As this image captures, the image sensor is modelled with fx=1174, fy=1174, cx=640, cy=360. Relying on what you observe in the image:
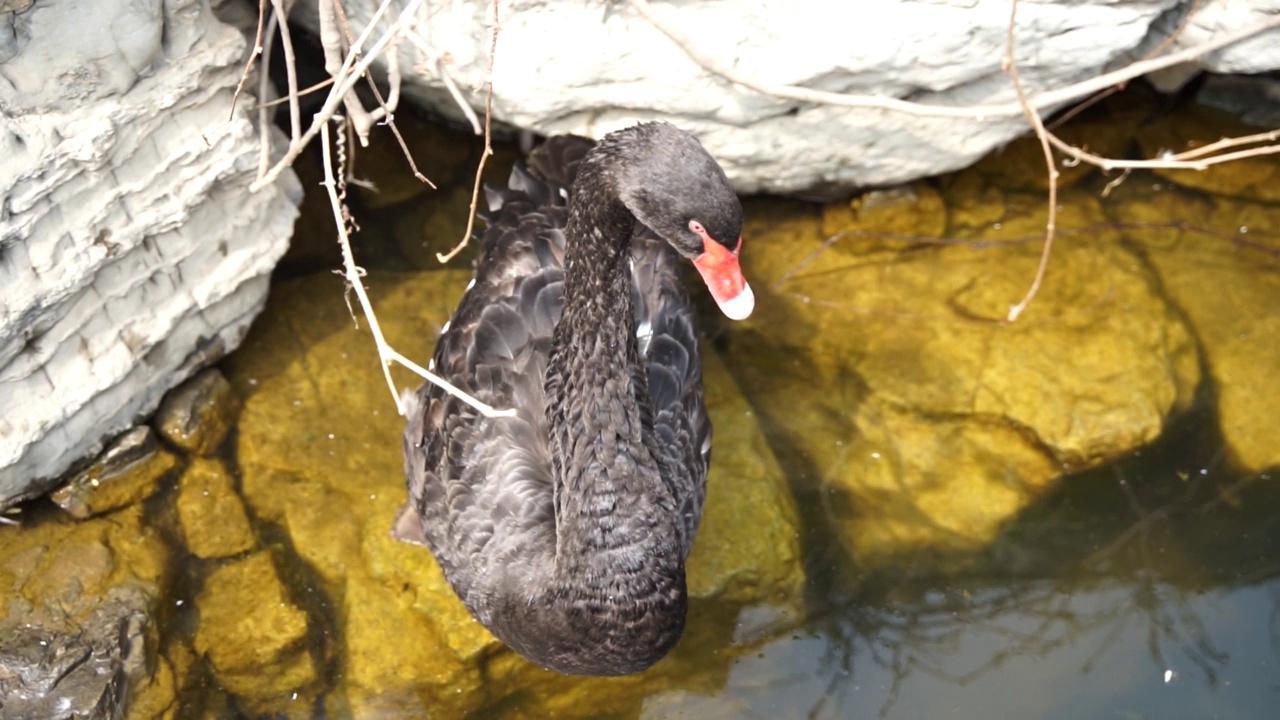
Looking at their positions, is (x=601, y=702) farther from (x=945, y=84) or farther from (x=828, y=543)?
(x=945, y=84)

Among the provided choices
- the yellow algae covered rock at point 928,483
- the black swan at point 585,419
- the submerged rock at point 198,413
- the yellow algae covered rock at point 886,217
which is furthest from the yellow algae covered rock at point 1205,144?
the submerged rock at point 198,413

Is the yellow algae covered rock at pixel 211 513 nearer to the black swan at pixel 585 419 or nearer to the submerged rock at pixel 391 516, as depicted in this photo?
the submerged rock at pixel 391 516

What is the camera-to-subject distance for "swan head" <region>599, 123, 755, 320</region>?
2172 millimetres

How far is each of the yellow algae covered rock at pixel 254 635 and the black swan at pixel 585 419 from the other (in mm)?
374

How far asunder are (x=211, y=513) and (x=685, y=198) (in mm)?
1738

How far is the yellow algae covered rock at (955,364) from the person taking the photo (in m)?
3.33

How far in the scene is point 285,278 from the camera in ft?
12.0

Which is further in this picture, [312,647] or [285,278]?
[285,278]

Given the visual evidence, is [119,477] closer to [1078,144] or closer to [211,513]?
[211,513]

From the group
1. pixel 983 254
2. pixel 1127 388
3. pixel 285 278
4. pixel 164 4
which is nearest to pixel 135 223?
pixel 164 4

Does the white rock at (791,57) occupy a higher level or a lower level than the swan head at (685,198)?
lower

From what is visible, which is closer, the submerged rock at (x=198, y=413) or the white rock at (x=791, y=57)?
the white rock at (x=791, y=57)

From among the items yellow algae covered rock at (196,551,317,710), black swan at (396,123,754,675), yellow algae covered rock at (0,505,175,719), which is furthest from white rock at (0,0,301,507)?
black swan at (396,123,754,675)

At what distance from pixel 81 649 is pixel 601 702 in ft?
4.13
